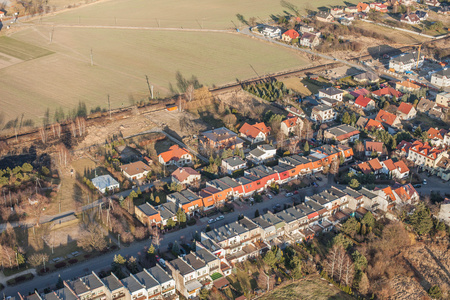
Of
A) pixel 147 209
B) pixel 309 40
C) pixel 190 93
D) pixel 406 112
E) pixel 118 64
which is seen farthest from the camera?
pixel 309 40

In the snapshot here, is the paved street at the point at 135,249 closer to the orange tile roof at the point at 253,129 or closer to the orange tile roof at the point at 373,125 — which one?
the orange tile roof at the point at 253,129

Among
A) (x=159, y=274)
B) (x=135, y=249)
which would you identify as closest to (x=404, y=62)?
(x=135, y=249)

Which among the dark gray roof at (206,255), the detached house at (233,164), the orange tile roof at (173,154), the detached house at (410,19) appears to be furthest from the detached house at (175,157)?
the detached house at (410,19)

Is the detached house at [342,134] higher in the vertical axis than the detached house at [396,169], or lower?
higher

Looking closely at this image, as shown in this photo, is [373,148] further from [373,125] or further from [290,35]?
[290,35]

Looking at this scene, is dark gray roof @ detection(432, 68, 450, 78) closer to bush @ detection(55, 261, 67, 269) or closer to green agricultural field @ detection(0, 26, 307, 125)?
green agricultural field @ detection(0, 26, 307, 125)

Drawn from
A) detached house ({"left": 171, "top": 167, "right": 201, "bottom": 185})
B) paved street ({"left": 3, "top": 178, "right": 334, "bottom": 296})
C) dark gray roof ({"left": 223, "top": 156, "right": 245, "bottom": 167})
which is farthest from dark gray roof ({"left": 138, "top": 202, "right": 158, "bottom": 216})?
dark gray roof ({"left": 223, "top": 156, "right": 245, "bottom": 167})
